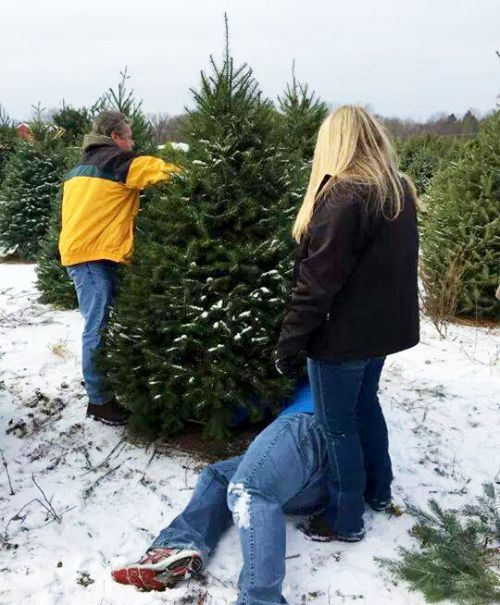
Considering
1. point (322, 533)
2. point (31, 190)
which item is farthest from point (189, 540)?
point (31, 190)

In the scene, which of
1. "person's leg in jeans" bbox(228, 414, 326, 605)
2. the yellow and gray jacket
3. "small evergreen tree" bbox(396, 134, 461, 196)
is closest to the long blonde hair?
"person's leg in jeans" bbox(228, 414, 326, 605)

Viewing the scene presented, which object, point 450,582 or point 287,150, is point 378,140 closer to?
point 287,150

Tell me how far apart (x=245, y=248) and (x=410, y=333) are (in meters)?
1.10

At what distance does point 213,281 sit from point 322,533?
58.9 inches

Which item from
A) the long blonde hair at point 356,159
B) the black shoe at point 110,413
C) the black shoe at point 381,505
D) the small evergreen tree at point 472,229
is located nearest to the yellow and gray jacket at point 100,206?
the black shoe at point 110,413

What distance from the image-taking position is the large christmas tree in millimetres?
3316

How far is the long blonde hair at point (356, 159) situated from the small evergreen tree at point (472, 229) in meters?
4.23

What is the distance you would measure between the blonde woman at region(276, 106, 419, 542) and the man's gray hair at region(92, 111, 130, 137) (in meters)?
1.87

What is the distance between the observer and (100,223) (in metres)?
3.93

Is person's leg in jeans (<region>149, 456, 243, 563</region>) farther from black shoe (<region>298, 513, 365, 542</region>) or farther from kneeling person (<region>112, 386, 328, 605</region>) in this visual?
black shoe (<region>298, 513, 365, 542</region>)

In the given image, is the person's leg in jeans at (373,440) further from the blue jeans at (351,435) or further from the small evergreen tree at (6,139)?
the small evergreen tree at (6,139)

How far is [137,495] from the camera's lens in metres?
3.40

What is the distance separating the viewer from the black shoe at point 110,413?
162 inches

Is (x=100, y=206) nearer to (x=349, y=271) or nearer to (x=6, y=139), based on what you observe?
(x=349, y=271)
